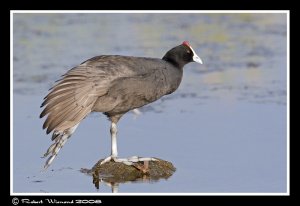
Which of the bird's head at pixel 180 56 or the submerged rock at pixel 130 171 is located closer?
the submerged rock at pixel 130 171

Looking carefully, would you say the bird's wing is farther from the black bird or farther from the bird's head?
the bird's head

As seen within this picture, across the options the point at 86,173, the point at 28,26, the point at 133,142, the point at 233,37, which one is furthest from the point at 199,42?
the point at 86,173

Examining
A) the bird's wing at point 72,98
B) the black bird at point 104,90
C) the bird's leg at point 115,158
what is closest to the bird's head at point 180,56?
the black bird at point 104,90

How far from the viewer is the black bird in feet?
26.4

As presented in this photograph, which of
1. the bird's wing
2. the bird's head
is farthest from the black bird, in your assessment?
the bird's head

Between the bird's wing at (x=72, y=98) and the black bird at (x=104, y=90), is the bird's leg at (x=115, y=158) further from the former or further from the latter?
the bird's wing at (x=72, y=98)

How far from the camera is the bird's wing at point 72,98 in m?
8.00

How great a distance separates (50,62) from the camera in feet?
46.5

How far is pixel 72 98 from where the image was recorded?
8.07 meters

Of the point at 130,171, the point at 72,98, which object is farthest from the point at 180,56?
the point at 72,98

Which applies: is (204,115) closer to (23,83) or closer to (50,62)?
(23,83)

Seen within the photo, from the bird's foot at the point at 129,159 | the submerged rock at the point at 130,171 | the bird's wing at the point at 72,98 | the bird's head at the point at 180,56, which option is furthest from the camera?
the bird's head at the point at 180,56

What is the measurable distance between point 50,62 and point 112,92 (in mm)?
6010

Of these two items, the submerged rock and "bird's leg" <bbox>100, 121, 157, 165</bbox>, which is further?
"bird's leg" <bbox>100, 121, 157, 165</bbox>
